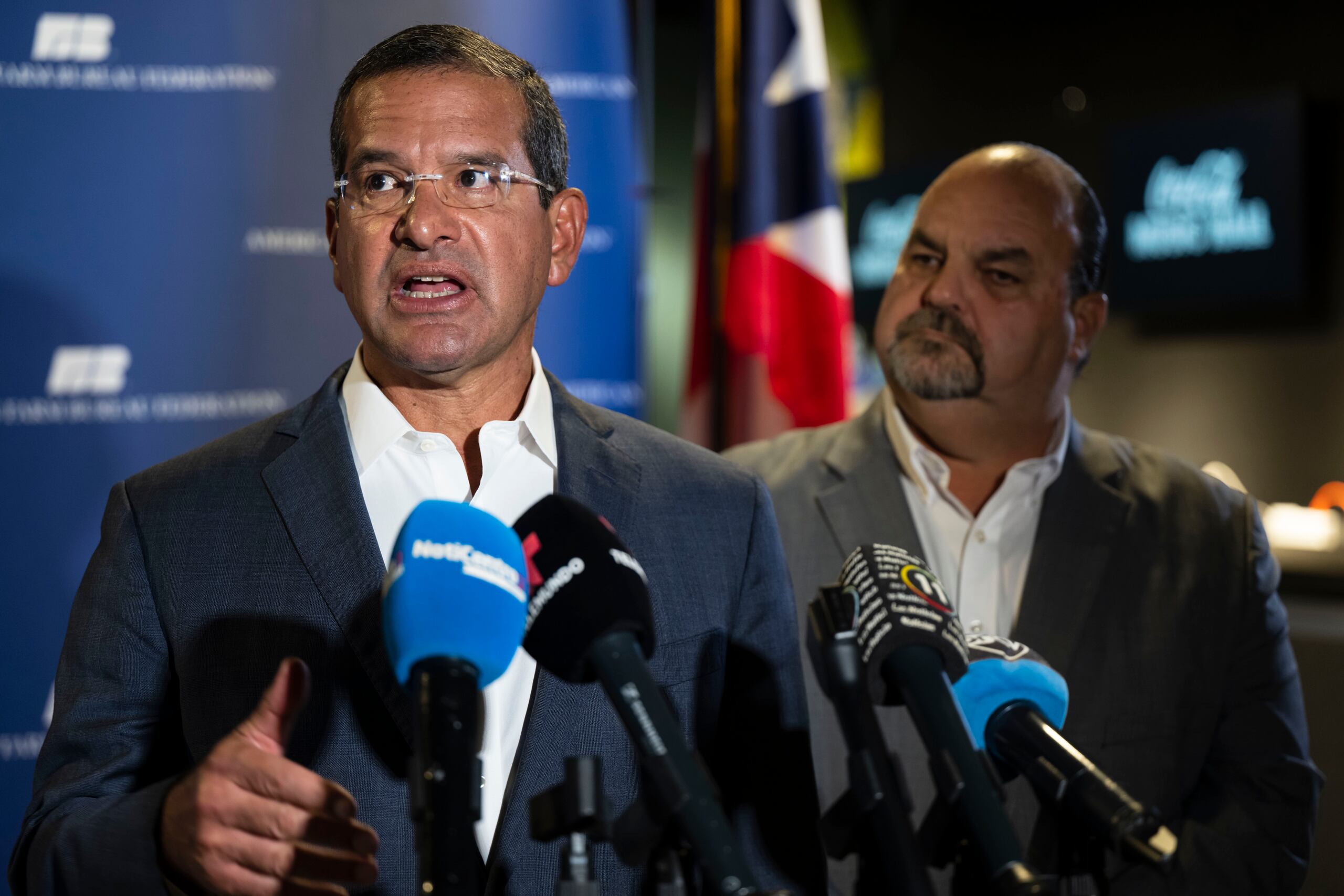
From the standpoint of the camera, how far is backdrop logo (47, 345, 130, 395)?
7.41 ft

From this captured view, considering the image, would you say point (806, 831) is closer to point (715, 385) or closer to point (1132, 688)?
point (1132, 688)

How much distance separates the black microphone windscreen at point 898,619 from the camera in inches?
38.4

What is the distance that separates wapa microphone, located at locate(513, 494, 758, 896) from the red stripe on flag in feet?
8.24

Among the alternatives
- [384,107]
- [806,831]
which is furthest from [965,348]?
[384,107]

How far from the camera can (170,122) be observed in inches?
92.1

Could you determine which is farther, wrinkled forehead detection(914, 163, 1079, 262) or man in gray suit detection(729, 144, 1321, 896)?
wrinkled forehead detection(914, 163, 1079, 262)

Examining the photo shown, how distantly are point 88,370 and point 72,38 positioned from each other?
2.17 feet

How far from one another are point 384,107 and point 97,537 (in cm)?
Answer: 126

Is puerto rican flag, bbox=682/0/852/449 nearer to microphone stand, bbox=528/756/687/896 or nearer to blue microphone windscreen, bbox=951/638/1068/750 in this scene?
blue microphone windscreen, bbox=951/638/1068/750

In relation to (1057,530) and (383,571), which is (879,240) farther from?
(383,571)

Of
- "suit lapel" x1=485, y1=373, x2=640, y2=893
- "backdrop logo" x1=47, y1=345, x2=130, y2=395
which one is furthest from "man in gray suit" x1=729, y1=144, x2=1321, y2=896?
"backdrop logo" x1=47, y1=345, x2=130, y2=395

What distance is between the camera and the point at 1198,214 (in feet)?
19.1

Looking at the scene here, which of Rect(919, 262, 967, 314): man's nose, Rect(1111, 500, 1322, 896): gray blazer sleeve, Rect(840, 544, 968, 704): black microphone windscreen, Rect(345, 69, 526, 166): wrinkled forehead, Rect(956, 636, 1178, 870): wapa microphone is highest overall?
Rect(345, 69, 526, 166): wrinkled forehead

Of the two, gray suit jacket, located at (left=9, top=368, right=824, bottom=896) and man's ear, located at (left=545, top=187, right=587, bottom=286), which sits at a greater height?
man's ear, located at (left=545, top=187, right=587, bottom=286)
